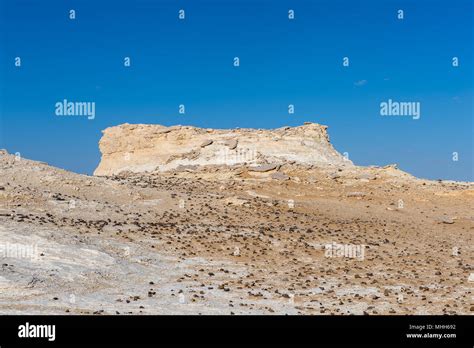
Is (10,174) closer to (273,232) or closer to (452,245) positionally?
(273,232)


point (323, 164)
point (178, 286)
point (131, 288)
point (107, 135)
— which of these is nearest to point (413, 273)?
point (178, 286)
